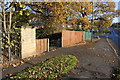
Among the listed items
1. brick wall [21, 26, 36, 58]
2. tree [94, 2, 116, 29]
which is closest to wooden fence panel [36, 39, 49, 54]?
brick wall [21, 26, 36, 58]

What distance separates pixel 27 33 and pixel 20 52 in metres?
1.04

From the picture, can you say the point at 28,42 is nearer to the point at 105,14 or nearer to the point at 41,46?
the point at 41,46

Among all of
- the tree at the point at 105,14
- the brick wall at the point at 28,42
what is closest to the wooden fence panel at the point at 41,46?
the brick wall at the point at 28,42

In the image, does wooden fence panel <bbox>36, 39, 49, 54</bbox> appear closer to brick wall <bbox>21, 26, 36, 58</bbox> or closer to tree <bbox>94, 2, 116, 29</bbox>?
brick wall <bbox>21, 26, 36, 58</bbox>

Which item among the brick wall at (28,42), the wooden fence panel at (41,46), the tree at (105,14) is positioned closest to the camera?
the brick wall at (28,42)

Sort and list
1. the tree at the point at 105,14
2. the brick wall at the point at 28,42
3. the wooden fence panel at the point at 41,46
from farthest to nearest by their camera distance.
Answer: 1. the tree at the point at 105,14
2. the wooden fence panel at the point at 41,46
3. the brick wall at the point at 28,42

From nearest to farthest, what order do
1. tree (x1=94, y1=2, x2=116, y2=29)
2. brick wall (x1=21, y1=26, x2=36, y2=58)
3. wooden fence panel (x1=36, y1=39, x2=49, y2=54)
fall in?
brick wall (x1=21, y1=26, x2=36, y2=58), wooden fence panel (x1=36, y1=39, x2=49, y2=54), tree (x1=94, y1=2, x2=116, y2=29)

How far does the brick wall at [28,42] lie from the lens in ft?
18.1

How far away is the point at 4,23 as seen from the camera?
195 inches

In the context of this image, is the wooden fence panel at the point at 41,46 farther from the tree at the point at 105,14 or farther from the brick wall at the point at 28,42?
the tree at the point at 105,14

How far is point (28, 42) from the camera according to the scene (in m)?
5.82

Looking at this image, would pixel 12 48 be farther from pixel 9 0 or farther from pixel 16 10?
pixel 9 0

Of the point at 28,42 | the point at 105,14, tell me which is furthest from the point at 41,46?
the point at 105,14

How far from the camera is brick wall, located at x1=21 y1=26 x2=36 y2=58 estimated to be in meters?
5.53
